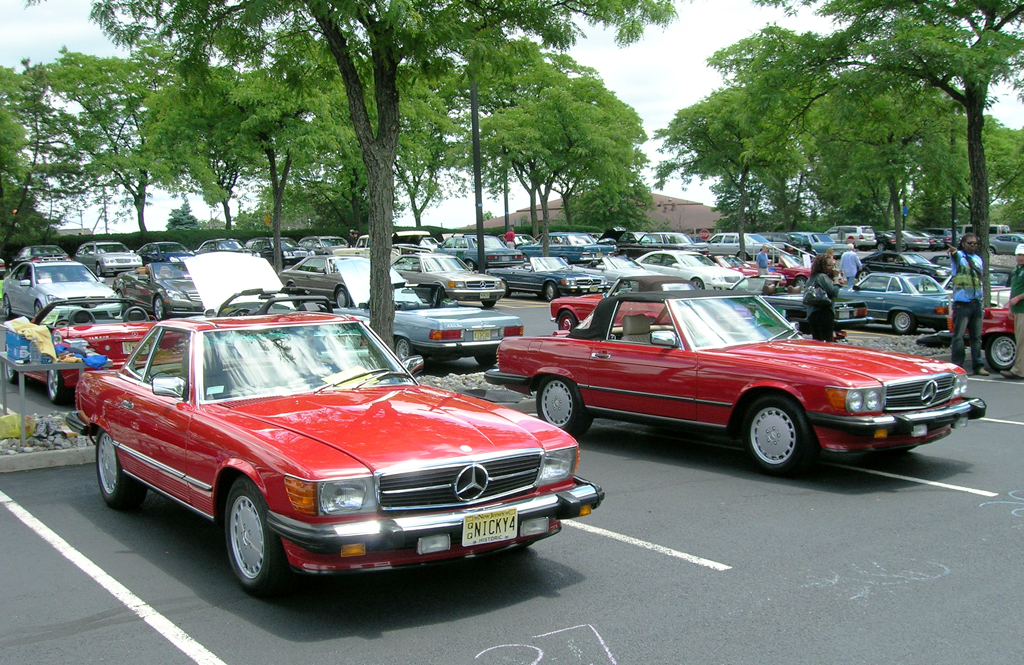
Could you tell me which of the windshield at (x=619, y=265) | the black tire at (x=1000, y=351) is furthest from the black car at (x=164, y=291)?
the black tire at (x=1000, y=351)

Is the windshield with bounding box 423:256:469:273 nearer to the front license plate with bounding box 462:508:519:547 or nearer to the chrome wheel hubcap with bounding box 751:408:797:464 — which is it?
the chrome wheel hubcap with bounding box 751:408:797:464

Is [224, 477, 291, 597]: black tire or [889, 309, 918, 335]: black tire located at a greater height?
[889, 309, 918, 335]: black tire

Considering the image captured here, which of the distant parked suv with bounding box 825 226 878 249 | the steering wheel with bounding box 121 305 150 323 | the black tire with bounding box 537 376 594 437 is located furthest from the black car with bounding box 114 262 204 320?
the distant parked suv with bounding box 825 226 878 249

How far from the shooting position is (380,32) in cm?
938

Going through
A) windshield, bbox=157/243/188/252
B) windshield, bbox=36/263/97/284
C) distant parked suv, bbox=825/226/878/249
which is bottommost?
windshield, bbox=36/263/97/284

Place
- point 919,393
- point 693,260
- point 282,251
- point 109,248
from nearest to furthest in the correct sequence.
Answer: point 919,393
point 693,260
point 109,248
point 282,251

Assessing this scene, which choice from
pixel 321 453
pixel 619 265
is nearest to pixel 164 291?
pixel 619 265

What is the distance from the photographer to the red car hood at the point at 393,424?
4.41 m

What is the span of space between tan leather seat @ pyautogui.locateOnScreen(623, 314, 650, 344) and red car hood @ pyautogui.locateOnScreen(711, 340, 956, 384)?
2.81 ft

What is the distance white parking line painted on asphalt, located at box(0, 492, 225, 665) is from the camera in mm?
4008

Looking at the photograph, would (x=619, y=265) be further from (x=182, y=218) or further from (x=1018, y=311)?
(x=182, y=218)

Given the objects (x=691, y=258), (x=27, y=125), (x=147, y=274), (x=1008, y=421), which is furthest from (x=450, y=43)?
(x=27, y=125)

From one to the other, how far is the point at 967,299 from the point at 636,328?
637 centimetres

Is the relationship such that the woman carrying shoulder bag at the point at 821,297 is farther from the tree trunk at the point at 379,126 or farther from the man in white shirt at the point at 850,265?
the man in white shirt at the point at 850,265
